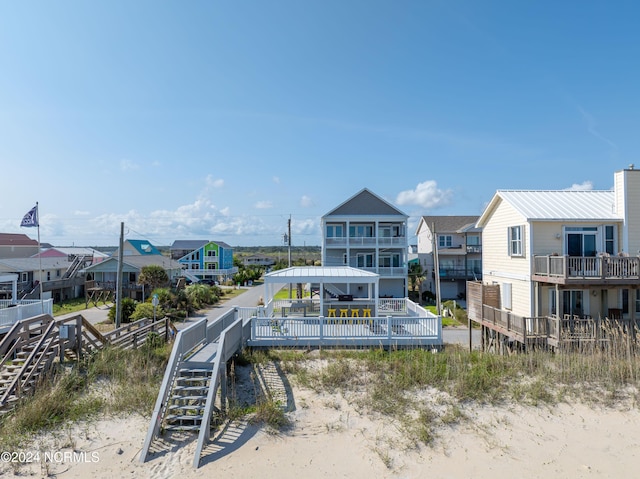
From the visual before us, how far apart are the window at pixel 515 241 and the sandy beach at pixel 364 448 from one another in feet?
27.5

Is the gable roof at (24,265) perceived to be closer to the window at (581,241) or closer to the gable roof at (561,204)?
the gable roof at (561,204)

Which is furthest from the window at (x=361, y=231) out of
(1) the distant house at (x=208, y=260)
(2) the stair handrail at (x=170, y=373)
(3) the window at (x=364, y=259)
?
(1) the distant house at (x=208, y=260)

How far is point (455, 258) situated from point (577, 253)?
20.3 metres

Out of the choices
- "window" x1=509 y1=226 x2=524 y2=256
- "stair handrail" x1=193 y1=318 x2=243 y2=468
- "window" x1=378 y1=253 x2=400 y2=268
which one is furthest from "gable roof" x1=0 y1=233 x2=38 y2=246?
"window" x1=509 y1=226 x2=524 y2=256

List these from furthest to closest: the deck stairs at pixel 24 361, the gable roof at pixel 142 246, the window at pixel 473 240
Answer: the gable roof at pixel 142 246, the window at pixel 473 240, the deck stairs at pixel 24 361

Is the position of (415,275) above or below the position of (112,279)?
above

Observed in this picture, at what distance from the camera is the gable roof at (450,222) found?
3844 cm

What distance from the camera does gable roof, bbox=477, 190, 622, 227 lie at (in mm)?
15998

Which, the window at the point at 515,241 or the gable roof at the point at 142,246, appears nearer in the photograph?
the window at the point at 515,241

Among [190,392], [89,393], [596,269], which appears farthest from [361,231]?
[89,393]

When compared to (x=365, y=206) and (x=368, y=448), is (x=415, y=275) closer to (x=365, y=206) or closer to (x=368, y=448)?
(x=365, y=206)

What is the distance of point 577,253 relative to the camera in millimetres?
16109

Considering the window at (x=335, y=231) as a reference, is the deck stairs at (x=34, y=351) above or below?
below

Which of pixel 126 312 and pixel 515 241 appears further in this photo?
pixel 126 312
